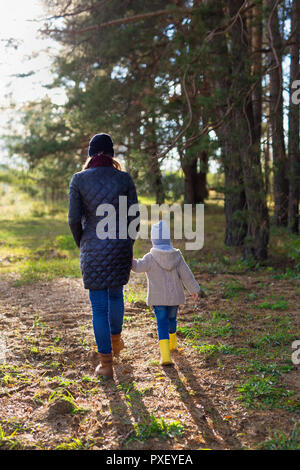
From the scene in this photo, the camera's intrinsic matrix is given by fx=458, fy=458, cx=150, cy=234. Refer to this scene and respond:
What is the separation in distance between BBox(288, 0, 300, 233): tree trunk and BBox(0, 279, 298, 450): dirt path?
15.3 feet

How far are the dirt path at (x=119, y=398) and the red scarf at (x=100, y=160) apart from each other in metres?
1.71

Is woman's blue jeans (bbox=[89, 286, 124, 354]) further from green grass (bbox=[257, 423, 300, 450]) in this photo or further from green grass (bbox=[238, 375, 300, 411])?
green grass (bbox=[257, 423, 300, 450])

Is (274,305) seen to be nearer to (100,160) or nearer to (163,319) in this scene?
(163,319)

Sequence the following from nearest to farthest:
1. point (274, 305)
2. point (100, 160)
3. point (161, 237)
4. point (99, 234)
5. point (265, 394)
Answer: point (265, 394) < point (99, 234) < point (100, 160) < point (161, 237) < point (274, 305)

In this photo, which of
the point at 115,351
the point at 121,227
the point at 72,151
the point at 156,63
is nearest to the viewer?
the point at 121,227

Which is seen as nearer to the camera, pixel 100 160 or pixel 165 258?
pixel 100 160

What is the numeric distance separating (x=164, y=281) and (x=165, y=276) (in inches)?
2.0

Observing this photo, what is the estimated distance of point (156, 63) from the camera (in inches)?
458

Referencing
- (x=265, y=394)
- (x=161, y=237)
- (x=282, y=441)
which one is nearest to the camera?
(x=282, y=441)

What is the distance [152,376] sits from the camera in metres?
3.70

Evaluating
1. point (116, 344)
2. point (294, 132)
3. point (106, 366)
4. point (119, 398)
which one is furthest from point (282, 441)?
point (294, 132)

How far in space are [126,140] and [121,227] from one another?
8.39 meters
